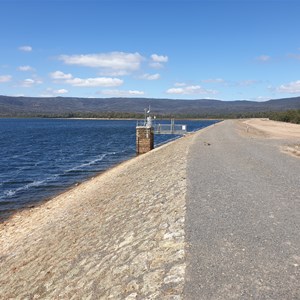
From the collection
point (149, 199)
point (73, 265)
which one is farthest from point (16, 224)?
point (73, 265)

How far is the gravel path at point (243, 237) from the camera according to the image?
18.5ft

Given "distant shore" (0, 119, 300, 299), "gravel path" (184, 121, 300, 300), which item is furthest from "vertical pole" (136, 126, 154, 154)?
"gravel path" (184, 121, 300, 300)

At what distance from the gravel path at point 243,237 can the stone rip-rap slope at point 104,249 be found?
1.14ft

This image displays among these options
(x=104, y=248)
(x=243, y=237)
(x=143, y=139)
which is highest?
(x=243, y=237)

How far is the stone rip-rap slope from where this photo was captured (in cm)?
658

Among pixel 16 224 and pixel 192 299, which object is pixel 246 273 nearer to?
pixel 192 299

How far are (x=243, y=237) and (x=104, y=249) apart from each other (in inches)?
130

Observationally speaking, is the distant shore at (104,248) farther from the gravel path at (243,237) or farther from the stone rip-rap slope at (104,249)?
the gravel path at (243,237)

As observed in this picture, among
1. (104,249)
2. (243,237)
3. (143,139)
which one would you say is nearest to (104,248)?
(104,249)

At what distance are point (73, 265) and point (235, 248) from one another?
3777mm

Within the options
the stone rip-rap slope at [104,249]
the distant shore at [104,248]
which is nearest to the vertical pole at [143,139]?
the distant shore at [104,248]

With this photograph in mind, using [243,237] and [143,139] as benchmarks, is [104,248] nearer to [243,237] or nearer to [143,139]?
[243,237]

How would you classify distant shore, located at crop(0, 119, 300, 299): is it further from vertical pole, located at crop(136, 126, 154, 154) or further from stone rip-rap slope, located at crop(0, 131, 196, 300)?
vertical pole, located at crop(136, 126, 154, 154)

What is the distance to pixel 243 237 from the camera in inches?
300
